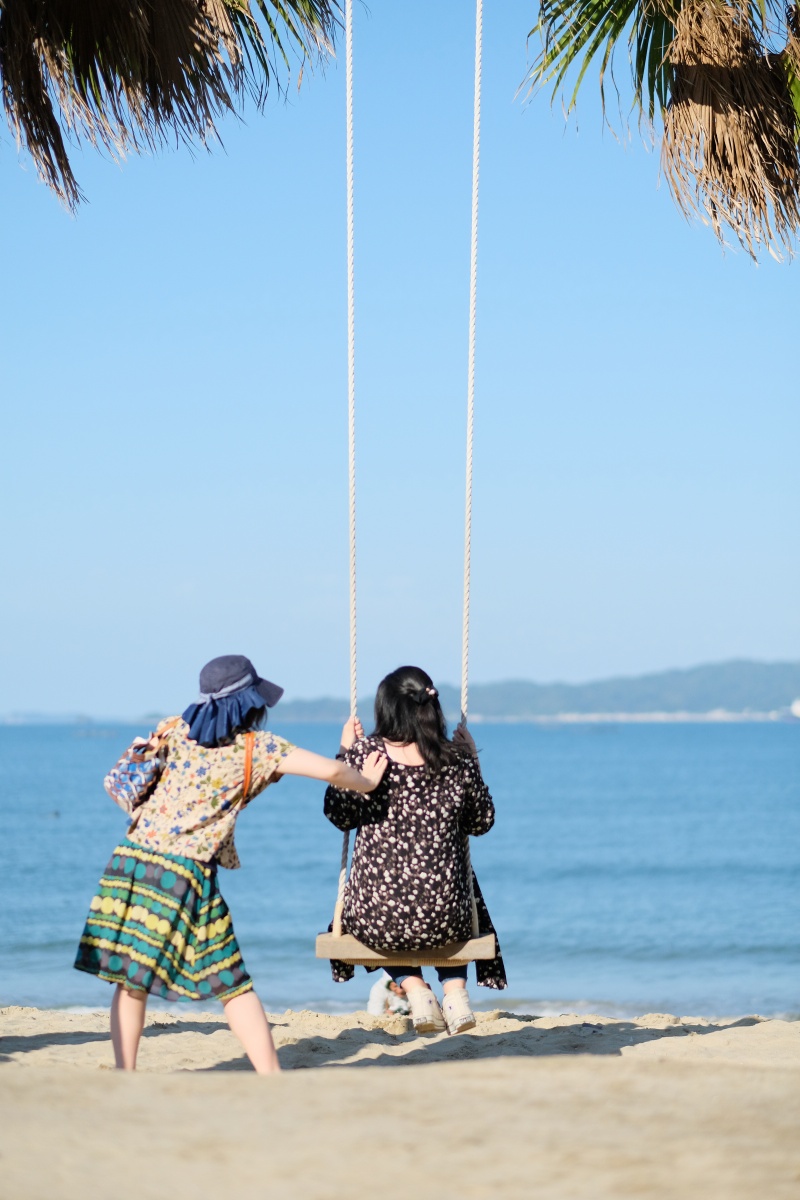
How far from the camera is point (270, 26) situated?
6055mm

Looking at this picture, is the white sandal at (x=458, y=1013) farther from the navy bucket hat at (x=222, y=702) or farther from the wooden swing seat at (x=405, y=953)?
the navy bucket hat at (x=222, y=702)

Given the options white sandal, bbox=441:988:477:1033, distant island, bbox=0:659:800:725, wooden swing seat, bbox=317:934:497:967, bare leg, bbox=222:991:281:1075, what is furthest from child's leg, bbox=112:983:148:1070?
distant island, bbox=0:659:800:725

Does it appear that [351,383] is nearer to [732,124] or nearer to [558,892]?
[732,124]

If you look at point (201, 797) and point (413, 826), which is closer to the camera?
point (201, 797)

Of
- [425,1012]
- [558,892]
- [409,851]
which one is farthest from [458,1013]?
[558,892]

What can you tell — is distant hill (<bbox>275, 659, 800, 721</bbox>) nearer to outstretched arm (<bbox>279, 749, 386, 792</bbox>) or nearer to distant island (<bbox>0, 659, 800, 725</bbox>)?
distant island (<bbox>0, 659, 800, 725</bbox>)

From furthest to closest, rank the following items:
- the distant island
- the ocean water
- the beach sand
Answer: the distant island → the ocean water → the beach sand

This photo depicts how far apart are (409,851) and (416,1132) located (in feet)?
6.93

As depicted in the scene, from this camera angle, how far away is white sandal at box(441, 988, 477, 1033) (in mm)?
4734

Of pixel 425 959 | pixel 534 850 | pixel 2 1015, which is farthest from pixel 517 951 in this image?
pixel 534 850

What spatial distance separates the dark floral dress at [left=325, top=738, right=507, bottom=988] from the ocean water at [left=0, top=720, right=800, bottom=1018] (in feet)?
18.7

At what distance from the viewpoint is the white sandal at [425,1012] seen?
4.72 metres

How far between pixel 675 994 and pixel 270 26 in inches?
364

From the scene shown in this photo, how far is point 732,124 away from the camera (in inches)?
234
